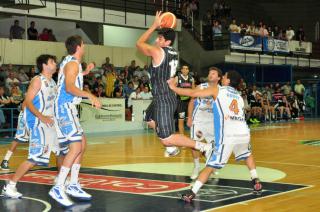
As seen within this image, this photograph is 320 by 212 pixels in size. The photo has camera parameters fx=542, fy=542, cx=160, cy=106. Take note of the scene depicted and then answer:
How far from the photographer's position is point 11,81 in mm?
19062

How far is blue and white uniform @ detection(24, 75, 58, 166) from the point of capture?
7.67 metres

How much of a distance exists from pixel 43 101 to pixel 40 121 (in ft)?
1.43

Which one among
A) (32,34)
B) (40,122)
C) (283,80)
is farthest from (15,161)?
(283,80)

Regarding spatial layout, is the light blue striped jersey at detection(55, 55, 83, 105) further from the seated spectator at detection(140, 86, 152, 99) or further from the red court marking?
the seated spectator at detection(140, 86, 152, 99)

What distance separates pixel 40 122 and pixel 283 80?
27.6 meters

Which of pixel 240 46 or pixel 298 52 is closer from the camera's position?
pixel 240 46

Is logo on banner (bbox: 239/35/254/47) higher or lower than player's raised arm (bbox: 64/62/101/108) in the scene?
higher

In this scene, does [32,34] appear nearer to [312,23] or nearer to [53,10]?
[53,10]

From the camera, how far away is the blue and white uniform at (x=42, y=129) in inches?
302

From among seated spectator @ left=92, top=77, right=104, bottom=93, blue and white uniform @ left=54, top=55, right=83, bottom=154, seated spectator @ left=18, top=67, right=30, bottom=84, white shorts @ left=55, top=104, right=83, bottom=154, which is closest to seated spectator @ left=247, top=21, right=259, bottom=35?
seated spectator @ left=92, top=77, right=104, bottom=93

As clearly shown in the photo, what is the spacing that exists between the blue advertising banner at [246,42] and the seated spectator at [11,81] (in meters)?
13.6

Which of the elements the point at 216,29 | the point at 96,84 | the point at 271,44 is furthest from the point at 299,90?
the point at 96,84

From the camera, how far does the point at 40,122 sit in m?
7.75

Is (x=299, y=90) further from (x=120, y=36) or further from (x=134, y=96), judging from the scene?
(x=134, y=96)
